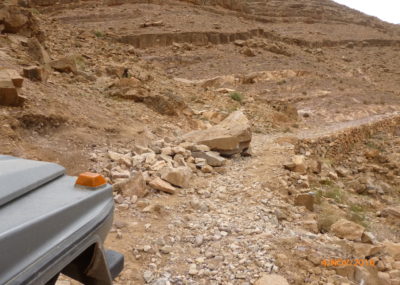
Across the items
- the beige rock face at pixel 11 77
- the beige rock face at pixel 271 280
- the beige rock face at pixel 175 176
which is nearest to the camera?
the beige rock face at pixel 271 280

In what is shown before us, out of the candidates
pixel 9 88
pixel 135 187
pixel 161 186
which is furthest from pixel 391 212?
pixel 9 88

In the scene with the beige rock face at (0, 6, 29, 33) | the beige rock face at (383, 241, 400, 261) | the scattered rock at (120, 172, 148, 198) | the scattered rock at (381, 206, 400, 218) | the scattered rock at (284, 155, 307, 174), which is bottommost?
the scattered rock at (381, 206, 400, 218)

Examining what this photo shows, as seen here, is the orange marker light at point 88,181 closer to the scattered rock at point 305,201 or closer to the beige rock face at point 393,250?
the beige rock face at point 393,250

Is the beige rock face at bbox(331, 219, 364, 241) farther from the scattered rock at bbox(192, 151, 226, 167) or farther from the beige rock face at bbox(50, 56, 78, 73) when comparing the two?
the beige rock face at bbox(50, 56, 78, 73)

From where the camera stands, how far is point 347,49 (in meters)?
31.2

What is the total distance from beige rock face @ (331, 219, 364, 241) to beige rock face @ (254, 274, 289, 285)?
5.00 ft

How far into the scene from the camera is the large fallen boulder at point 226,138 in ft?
18.2

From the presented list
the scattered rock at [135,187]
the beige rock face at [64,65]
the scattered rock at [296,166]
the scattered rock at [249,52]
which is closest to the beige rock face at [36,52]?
the beige rock face at [64,65]

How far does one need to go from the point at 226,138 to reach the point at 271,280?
11.1 feet

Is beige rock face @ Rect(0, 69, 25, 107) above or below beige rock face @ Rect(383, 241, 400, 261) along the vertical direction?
above

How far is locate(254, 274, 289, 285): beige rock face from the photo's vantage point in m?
2.34
